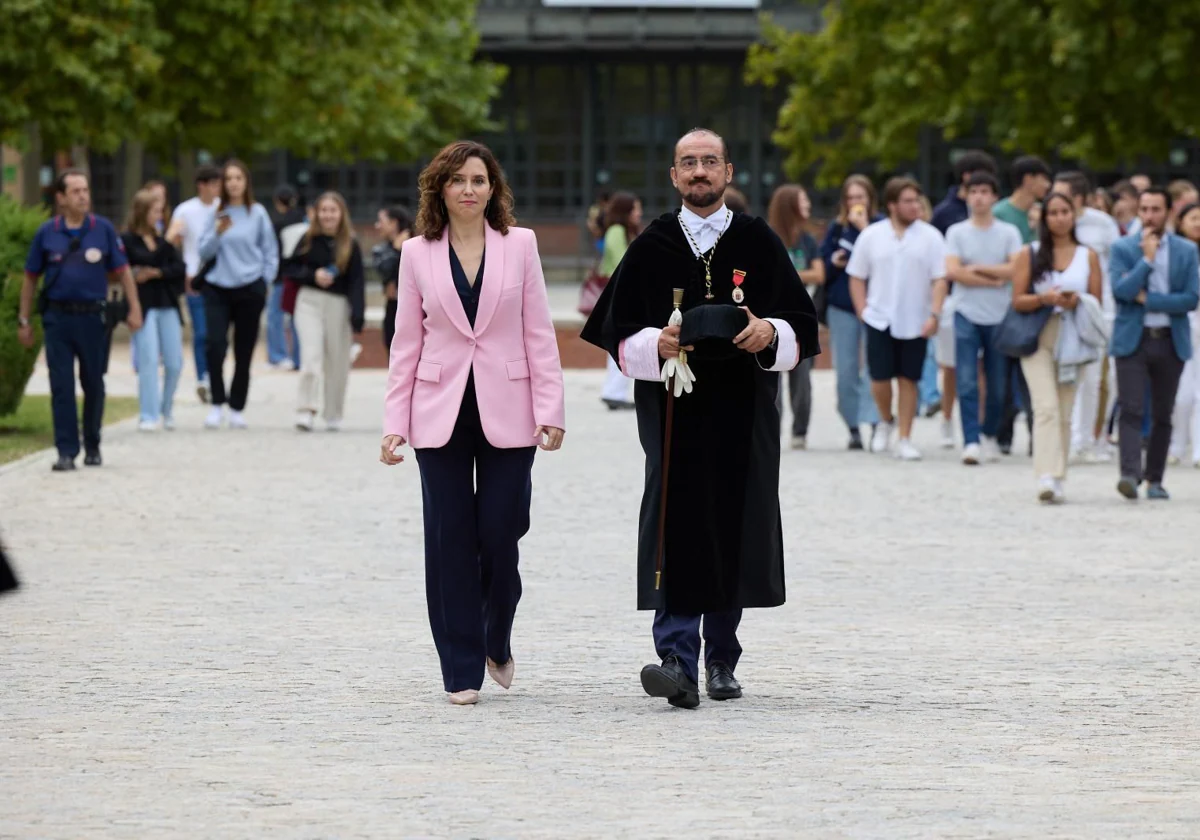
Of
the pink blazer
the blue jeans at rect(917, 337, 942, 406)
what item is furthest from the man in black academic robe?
the blue jeans at rect(917, 337, 942, 406)

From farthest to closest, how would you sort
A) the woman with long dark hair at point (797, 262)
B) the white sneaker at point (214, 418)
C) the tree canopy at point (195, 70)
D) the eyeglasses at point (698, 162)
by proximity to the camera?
the tree canopy at point (195, 70), the white sneaker at point (214, 418), the woman with long dark hair at point (797, 262), the eyeglasses at point (698, 162)

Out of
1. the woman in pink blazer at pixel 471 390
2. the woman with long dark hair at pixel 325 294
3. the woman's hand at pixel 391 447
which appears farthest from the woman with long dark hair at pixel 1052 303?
the woman's hand at pixel 391 447

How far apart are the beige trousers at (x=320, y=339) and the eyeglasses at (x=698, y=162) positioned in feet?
38.5

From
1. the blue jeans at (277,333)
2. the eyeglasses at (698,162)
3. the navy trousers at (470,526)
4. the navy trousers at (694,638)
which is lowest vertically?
the blue jeans at (277,333)

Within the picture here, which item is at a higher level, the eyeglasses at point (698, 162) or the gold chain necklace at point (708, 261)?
the eyeglasses at point (698, 162)

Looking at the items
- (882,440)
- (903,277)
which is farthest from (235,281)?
(903,277)

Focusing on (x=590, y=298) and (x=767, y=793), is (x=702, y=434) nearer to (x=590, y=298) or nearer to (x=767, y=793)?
(x=767, y=793)

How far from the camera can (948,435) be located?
730 inches

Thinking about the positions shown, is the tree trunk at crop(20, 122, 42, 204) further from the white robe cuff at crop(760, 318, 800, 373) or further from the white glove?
the white robe cuff at crop(760, 318, 800, 373)

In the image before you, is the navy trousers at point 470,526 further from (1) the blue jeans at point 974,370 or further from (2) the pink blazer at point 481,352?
(1) the blue jeans at point 974,370

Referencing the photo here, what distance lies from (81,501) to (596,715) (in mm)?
7247

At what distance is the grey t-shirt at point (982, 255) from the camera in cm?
1692

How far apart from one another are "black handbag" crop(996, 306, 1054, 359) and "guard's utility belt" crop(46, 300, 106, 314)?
18.6ft

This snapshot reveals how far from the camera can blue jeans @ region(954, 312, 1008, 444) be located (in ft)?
55.8
